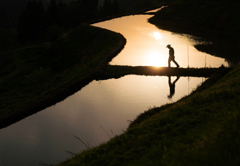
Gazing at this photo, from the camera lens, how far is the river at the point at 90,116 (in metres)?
9.24

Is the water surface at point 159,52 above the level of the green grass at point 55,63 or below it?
above

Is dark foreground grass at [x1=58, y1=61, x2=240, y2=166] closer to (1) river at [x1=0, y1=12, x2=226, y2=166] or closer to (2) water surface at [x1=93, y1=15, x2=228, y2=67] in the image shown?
(1) river at [x1=0, y1=12, x2=226, y2=166]

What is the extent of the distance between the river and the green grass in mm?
2806

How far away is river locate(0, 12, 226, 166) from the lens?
9.24 metres

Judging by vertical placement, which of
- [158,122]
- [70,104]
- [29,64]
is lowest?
[29,64]

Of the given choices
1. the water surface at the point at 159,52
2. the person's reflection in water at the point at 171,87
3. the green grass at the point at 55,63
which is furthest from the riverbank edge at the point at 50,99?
the person's reflection in water at the point at 171,87

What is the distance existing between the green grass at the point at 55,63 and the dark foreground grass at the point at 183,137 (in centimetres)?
858

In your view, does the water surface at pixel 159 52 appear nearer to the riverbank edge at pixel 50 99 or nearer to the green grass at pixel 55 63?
the green grass at pixel 55 63

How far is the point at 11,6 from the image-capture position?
14538 centimetres

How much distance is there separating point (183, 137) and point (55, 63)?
27.7 metres

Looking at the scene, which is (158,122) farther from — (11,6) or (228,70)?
(11,6)

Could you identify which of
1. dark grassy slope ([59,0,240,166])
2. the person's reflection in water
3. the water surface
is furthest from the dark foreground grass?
the water surface

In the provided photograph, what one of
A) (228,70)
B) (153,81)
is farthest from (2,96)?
(228,70)

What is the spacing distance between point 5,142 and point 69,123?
277cm
